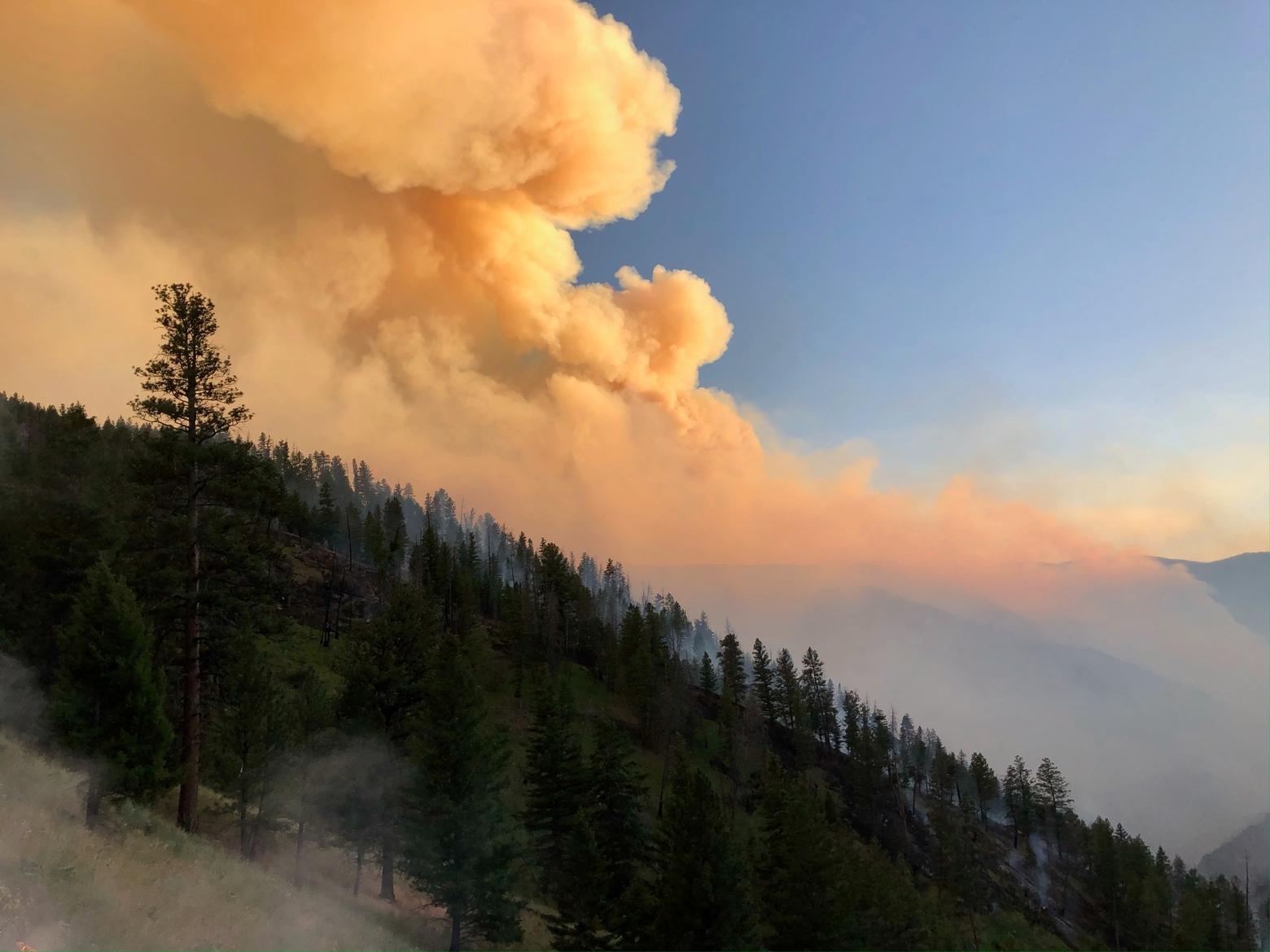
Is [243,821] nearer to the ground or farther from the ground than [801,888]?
farther from the ground

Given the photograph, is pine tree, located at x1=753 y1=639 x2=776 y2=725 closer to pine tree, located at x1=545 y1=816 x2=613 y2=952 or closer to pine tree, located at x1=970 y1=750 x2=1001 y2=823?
pine tree, located at x1=970 y1=750 x2=1001 y2=823

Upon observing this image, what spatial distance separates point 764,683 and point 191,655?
281 ft

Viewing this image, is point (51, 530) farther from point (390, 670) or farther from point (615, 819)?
point (615, 819)

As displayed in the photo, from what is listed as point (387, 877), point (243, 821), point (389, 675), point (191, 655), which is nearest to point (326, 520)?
point (243, 821)

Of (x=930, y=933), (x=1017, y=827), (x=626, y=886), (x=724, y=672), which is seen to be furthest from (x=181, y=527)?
(x=1017, y=827)

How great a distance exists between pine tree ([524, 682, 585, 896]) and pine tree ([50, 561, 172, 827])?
56.2ft

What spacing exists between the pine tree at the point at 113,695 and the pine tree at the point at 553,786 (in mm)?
17136

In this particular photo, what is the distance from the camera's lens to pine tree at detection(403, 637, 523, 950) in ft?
74.6

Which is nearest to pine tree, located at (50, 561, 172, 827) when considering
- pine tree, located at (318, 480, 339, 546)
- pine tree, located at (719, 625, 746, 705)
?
pine tree, located at (719, 625, 746, 705)

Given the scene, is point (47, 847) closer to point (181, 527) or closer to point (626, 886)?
point (181, 527)

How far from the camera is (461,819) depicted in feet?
76.3

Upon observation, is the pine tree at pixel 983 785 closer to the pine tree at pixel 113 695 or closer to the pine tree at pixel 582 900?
the pine tree at pixel 582 900

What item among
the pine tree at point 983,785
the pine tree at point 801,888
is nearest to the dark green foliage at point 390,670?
the pine tree at point 801,888

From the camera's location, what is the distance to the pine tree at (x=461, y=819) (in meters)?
22.7
